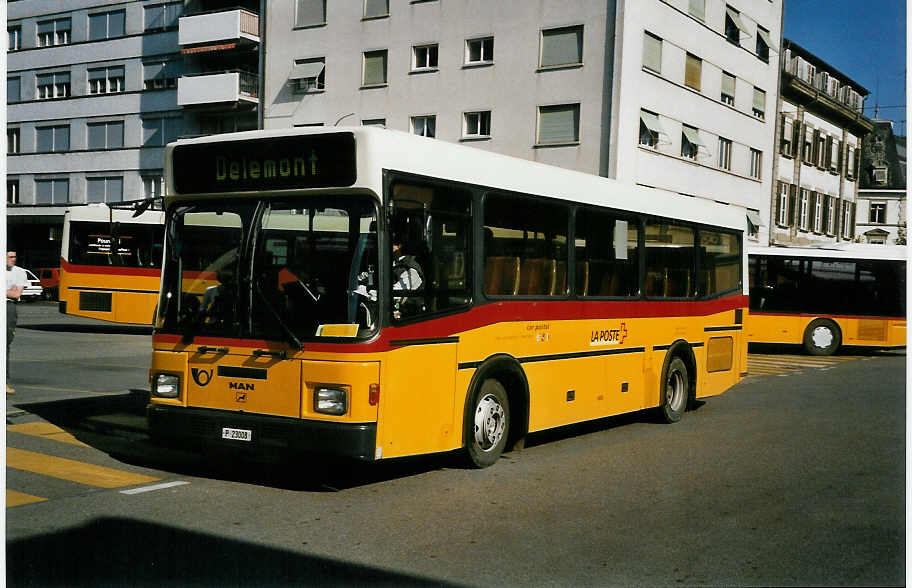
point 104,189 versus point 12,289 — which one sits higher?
point 104,189

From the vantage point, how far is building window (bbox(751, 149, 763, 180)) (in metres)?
43.2

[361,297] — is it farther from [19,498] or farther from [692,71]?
[692,71]

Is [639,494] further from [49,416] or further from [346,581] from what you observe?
[49,416]

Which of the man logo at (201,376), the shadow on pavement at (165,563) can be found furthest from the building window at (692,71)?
the shadow on pavement at (165,563)

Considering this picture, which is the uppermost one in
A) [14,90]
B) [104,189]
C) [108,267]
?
[14,90]

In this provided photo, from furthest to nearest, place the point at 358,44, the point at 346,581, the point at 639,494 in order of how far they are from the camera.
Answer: the point at 358,44, the point at 639,494, the point at 346,581

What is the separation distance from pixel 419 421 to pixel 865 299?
2118cm

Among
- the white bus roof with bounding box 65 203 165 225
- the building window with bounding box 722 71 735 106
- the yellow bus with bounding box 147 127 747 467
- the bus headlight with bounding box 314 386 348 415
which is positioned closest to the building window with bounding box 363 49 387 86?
the building window with bounding box 722 71 735 106

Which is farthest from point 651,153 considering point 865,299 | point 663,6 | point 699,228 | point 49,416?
point 49,416

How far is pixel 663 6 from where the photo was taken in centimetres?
3628

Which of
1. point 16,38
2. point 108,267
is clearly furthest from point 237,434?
point 16,38

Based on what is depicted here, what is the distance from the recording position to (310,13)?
41812 mm

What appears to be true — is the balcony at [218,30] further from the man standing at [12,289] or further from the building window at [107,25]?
the man standing at [12,289]

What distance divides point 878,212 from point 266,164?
7.96m
